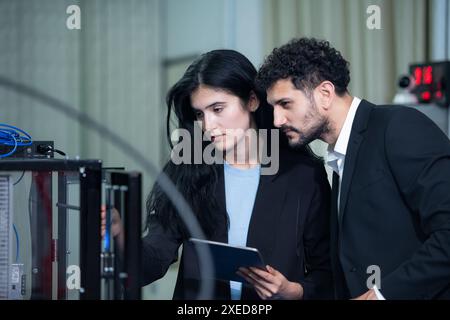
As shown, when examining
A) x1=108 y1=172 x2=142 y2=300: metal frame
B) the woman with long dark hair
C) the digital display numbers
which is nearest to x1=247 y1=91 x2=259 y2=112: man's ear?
the woman with long dark hair

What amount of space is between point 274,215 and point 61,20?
2240 millimetres

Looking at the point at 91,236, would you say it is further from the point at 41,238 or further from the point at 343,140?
the point at 343,140

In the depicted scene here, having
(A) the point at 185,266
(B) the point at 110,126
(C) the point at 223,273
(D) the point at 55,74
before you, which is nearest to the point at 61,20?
(D) the point at 55,74

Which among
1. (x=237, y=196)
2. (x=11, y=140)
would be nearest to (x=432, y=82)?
(x=237, y=196)

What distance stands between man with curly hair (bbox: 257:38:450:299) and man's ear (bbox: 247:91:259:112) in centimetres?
15

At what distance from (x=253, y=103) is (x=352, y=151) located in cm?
37

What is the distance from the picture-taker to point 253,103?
60.2 inches

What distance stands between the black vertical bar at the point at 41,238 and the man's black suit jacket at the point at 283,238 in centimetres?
32

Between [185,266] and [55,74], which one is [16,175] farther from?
[55,74]

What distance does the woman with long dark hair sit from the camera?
4.49 ft

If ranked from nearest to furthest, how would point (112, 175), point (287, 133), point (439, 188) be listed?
point (112, 175) → point (439, 188) → point (287, 133)

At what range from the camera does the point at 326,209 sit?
1.40 metres

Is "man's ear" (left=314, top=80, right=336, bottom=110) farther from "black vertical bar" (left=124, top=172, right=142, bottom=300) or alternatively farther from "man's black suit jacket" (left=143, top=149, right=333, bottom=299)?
"black vertical bar" (left=124, top=172, right=142, bottom=300)

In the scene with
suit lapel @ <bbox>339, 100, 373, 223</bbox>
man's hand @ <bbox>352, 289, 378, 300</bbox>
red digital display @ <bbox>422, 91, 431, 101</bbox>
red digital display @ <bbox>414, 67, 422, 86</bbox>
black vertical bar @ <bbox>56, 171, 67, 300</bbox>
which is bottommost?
man's hand @ <bbox>352, 289, 378, 300</bbox>
